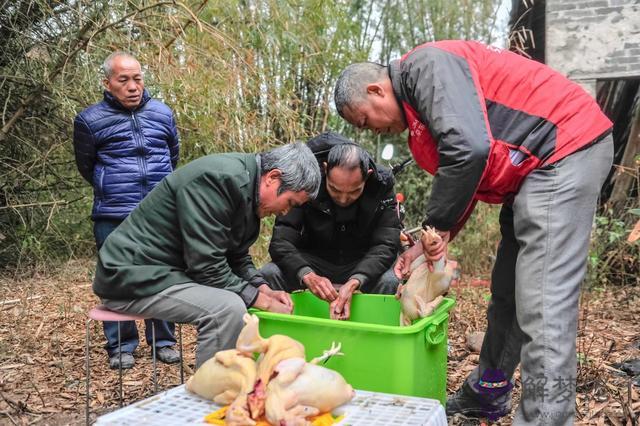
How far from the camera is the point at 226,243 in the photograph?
2.56 meters

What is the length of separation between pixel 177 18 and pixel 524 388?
3.69 m

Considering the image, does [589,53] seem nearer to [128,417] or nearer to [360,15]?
[360,15]

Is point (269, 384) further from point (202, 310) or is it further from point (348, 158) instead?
point (348, 158)

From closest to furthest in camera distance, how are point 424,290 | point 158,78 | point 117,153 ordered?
1. point 424,290
2. point 117,153
3. point 158,78

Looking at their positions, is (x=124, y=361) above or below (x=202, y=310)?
below

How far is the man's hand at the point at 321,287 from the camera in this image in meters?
2.94

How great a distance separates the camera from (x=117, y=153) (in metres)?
3.58

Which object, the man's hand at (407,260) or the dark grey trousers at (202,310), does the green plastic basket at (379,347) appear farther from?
the man's hand at (407,260)

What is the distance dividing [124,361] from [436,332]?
6.61 feet

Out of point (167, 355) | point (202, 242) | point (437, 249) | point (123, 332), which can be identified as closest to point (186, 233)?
point (202, 242)

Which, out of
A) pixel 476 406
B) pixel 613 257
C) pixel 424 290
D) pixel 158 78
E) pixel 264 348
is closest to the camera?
pixel 264 348

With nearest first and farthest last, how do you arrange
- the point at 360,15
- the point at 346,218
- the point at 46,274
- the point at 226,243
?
1. the point at 226,243
2. the point at 346,218
3. the point at 46,274
4. the point at 360,15

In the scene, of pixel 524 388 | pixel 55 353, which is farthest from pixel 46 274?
pixel 524 388

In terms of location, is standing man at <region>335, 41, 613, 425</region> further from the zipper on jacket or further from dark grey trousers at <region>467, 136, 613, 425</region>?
the zipper on jacket
